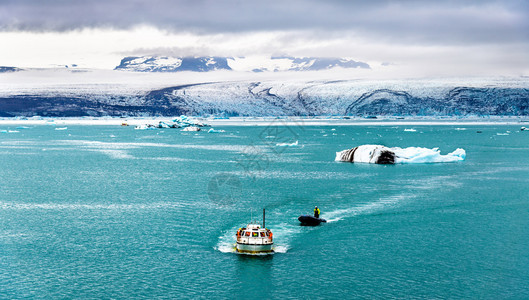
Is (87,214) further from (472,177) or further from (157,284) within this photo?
(472,177)

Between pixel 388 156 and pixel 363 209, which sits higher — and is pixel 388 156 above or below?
above

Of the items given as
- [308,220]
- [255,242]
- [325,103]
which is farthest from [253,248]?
[325,103]

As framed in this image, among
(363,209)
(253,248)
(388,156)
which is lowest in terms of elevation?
(253,248)

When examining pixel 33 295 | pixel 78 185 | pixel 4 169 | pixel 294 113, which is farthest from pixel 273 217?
pixel 294 113

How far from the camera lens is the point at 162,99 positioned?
196375 millimetres

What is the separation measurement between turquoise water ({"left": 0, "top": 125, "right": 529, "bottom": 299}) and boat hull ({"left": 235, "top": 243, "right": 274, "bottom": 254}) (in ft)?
1.30

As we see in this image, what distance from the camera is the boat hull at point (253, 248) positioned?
24328 millimetres

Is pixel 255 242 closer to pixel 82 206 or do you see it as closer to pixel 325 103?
pixel 82 206

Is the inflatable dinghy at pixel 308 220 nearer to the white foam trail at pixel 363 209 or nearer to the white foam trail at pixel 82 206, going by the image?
the white foam trail at pixel 363 209

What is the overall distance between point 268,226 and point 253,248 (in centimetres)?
478

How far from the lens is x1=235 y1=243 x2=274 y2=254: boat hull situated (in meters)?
24.3

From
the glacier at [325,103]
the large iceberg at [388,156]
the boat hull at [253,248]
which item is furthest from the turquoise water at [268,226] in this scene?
the glacier at [325,103]

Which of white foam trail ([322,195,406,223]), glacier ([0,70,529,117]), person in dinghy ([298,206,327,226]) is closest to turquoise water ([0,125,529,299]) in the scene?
white foam trail ([322,195,406,223])

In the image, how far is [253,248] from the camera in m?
24.3
